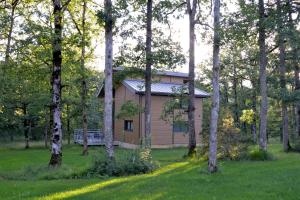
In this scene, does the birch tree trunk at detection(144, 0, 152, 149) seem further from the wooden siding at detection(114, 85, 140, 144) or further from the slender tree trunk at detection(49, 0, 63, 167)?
the wooden siding at detection(114, 85, 140, 144)

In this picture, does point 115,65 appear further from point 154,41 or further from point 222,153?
point 222,153

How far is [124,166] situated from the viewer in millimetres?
15188

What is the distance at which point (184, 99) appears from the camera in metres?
24.9

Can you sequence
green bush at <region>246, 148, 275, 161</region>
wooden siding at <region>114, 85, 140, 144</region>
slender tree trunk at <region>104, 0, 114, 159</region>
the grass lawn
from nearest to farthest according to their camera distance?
the grass lawn
slender tree trunk at <region>104, 0, 114, 159</region>
green bush at <region>246, 148, 275, 161</region>
wooden siding at <region>114, 85, 140, 144</region>

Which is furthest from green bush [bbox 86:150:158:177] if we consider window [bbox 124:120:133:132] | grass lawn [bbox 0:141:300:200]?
window [bbox 124:120:133:132]

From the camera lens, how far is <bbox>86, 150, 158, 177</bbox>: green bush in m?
14.8

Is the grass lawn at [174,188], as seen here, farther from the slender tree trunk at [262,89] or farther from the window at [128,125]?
the window at [128,125]

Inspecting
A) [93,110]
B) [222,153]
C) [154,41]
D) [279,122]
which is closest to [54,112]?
[154,41]

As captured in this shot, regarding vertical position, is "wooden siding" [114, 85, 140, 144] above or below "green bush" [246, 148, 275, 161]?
above

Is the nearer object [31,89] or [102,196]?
[102,196]

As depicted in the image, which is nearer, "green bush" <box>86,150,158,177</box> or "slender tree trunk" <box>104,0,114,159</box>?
"green bush" <box>86,150,158,177</box>

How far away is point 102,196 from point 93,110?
24.8 metres

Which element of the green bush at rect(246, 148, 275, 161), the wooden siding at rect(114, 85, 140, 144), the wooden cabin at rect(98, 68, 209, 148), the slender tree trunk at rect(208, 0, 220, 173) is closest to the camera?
the slender tree trunk at rect(208, 0, 220, 173)

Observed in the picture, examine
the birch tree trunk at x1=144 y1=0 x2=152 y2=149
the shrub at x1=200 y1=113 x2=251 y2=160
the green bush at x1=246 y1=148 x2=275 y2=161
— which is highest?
the birch tree trunk at x1=144 y1=0 x2=152 y2=149
